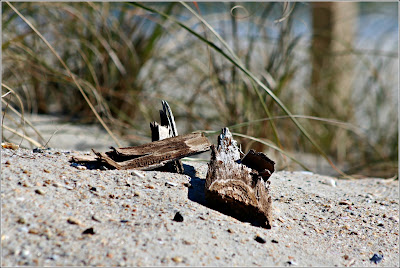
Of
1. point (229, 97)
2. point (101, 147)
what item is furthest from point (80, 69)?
point (229, 97)

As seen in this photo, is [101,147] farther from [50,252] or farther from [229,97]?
[50,252]

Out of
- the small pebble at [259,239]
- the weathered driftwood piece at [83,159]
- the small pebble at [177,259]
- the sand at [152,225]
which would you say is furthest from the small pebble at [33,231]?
the small pebble at [259,239]

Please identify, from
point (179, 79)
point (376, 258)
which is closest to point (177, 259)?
point (376, 258)

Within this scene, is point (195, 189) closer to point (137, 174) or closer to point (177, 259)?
point (137, 174)

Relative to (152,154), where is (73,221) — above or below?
below

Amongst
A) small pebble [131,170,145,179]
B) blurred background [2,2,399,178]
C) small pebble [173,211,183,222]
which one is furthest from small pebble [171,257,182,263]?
blurred background [2,2,399,178]

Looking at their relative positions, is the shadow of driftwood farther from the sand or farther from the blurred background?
the blurred background
